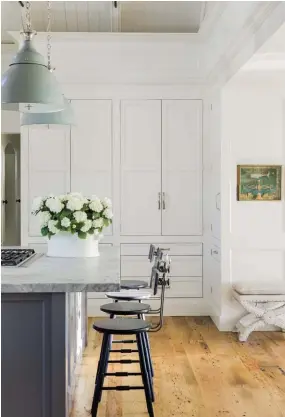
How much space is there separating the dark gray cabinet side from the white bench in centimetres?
268

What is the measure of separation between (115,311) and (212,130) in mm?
3076

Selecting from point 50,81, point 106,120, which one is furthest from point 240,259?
point 50,81

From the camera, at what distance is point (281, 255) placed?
17.5ft

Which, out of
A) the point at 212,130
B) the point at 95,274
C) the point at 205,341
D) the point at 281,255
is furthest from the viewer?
the point at 212,130

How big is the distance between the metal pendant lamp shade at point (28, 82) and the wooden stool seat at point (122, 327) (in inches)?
48.5

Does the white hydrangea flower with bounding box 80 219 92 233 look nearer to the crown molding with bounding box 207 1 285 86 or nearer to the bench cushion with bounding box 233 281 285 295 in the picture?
the crown molding with bounding box 207 1 285 86

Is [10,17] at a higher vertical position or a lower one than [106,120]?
higher

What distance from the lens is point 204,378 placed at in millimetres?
3844

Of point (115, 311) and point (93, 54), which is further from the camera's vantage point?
point (93, 54)

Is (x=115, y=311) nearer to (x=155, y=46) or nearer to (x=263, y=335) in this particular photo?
(x=263, y=335)

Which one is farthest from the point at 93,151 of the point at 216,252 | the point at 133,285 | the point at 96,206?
the point at 96,206

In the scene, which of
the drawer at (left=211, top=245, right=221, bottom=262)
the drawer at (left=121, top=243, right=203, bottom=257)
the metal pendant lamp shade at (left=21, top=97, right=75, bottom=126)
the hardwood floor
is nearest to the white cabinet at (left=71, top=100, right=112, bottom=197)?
the drawer at (left=121, top=243, right=203, bottom=257)

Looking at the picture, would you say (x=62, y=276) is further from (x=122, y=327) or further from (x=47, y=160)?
(x=47, y=160)

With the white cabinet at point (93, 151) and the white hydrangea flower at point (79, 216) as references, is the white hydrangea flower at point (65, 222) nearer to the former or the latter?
the white hydrangea flower at point (79, 216)
